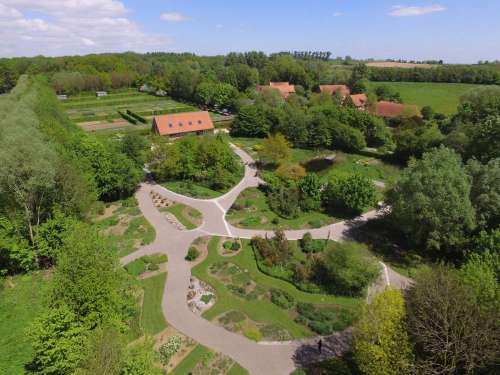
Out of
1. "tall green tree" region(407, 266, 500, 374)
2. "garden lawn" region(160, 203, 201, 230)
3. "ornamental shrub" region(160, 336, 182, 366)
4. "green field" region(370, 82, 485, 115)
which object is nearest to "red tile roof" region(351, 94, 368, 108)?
"green field" region(370, 82, 485, 115)

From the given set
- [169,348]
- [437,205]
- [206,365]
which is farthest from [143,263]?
[437,205]

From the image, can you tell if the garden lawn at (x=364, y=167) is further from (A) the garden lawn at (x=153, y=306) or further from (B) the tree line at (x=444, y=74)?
(B) the tree line at (x=444, y=74)

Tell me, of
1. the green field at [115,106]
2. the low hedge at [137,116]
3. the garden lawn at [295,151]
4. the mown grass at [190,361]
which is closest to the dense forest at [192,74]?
the green field at [115,106]

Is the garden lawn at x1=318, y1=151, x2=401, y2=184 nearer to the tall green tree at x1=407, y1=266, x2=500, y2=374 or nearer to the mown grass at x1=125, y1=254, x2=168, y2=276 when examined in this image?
the mown grass at x1=125, y1=254, x2=168, y2=276

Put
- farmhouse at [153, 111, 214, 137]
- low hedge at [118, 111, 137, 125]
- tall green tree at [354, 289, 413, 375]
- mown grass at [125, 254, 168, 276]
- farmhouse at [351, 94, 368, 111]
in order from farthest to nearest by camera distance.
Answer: farmhouse at [351, 94, 368, 111], low hedge at [118, 111, 137, 125], farmhouse at [153, 111, 214, 137], mown grass at [125, 254, 168, 276], tall green tree at [354, 289, 413, 375]

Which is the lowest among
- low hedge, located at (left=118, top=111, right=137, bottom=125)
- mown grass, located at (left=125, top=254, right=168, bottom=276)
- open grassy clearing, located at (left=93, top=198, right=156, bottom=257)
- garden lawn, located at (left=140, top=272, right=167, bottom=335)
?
garden lawn, located at (left=140, top=272, right=167, bottom=335)

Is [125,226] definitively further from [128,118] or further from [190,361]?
[128,118]

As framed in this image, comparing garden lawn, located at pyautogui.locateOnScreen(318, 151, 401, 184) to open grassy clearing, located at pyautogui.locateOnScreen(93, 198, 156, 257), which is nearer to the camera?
open grassy clearing, located at pyautogui.locateOnScreen(93, 198, 156, 257)
